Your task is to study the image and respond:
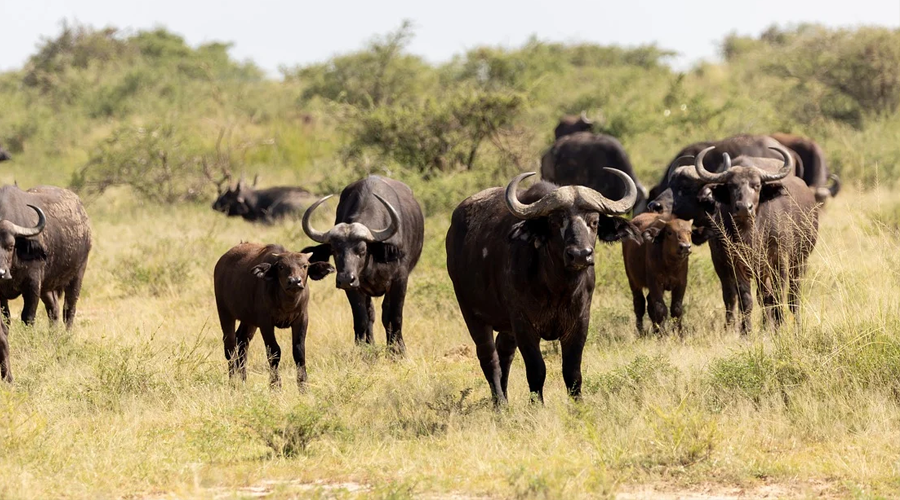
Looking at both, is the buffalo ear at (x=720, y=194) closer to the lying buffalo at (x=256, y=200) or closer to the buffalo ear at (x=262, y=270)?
the buffalo ear at (x=262, y=270)

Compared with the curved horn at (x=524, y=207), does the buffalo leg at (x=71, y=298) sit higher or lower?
lower

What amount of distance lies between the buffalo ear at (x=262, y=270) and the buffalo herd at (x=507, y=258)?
0.04 ft

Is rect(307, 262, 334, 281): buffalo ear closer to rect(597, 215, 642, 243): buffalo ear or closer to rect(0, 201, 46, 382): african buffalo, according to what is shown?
rect(0, 201, 46, 382): african buffalo

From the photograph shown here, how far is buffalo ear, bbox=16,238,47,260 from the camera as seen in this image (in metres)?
9.79

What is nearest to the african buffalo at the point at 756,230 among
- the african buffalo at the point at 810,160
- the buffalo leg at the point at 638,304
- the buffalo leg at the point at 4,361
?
the buffalo leg at the point at 638,304

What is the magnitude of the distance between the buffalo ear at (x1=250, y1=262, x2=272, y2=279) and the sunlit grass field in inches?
31.6

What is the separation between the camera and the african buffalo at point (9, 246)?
8.25 metres

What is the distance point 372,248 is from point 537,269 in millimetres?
3053

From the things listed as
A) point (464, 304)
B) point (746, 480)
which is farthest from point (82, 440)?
point (746, 480)

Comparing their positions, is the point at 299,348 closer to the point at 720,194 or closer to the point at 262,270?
the point at 262,270

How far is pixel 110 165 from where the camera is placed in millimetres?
20703

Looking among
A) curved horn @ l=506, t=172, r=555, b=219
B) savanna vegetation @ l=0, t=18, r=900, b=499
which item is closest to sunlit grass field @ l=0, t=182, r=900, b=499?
savanna vegetation @ l=0, t=18, r=900, b=499

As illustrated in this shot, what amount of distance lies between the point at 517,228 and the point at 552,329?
0.72 metres

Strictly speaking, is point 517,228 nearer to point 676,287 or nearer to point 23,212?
point 676,287
